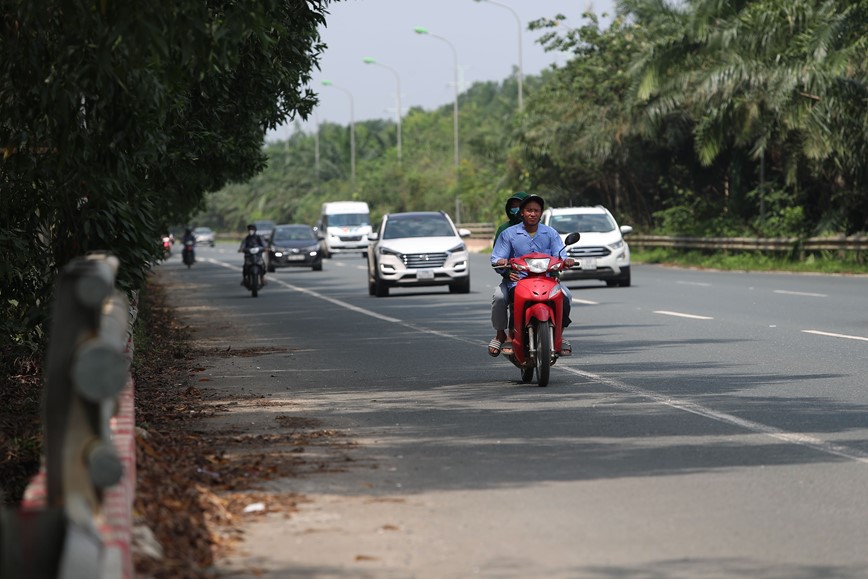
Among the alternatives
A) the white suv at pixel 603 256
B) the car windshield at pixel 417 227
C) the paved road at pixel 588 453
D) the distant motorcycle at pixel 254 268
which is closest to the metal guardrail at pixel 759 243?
the white suv at pixel 603 256

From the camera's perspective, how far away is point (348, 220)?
71125 millimetres

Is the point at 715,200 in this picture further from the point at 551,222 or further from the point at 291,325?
the point at 291,325

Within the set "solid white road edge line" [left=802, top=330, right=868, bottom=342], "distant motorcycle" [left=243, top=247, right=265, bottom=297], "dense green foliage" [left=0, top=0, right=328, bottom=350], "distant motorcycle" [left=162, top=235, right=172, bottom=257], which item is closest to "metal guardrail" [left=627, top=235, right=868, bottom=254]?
"distant motorcycle" [left=243, top=247, right=265, bottom=297]

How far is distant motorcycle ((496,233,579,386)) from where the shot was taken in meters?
13.9

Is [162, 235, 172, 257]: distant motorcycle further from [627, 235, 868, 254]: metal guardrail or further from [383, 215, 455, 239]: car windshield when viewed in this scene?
[627, 235, 868, 254]: metal guardrail

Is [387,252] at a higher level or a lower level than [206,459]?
higher

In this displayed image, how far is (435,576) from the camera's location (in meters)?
6.38

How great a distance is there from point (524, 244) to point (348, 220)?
56916mm

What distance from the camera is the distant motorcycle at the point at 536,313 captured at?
13.9 m

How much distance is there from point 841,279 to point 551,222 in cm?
691

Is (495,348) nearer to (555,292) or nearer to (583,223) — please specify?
(555,292)

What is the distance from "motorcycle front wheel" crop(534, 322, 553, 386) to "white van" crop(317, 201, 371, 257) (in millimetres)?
55009

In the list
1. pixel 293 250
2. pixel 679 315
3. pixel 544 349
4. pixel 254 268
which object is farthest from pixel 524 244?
pixel 293 250

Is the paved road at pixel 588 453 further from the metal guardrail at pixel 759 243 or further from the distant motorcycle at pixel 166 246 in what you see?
the metal guardrail at pixel 759 243
